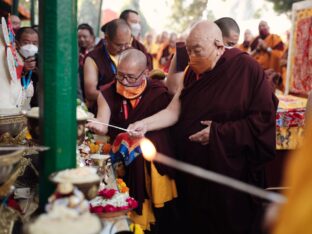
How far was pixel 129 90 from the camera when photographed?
2.88 metres

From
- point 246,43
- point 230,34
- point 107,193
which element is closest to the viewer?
point 107,193

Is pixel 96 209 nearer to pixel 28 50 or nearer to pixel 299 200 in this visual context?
pixel 299 200

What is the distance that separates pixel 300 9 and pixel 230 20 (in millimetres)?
→ 1866

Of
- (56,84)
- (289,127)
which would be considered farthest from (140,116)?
(289,127)

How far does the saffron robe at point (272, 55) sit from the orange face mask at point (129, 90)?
460cm

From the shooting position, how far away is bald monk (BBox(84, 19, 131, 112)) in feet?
12.5

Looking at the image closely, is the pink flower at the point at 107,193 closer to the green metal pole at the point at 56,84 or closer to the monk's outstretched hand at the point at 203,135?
the green metal pole at the point at 56,84

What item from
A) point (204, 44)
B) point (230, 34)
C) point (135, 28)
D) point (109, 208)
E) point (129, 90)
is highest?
point (135, 28)

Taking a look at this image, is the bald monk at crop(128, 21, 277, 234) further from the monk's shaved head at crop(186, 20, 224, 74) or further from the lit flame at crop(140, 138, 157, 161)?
the lit flame at crop(140, 138, 157, 161)

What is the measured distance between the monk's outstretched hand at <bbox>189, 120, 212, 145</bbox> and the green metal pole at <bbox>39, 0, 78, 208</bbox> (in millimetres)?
1403

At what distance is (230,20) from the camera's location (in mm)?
3537

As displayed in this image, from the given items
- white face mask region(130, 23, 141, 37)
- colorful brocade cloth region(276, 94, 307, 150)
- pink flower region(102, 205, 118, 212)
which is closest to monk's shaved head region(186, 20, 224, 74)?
pink flower region(102, 205, 118, 212)

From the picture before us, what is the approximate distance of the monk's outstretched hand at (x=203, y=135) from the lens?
2.82 m

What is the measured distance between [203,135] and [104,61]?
1.46 m
